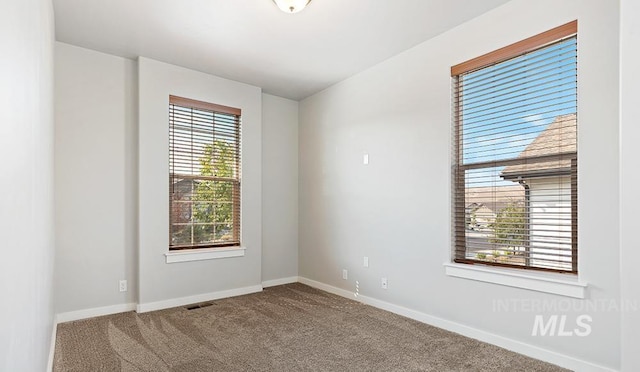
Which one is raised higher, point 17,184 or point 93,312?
point 17,184

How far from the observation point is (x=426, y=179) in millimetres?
3438

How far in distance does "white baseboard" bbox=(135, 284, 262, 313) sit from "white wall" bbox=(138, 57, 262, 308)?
16 millimetres

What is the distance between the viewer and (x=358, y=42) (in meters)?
3.50

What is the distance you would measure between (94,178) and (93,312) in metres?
1.35

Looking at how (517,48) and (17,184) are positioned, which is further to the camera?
(517,48)

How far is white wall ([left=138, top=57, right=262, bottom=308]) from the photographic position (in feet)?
12.5

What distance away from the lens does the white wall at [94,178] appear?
3.48 metres

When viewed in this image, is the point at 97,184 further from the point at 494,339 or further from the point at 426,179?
the point at 494,339

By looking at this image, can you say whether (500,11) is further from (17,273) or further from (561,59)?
(17,273)

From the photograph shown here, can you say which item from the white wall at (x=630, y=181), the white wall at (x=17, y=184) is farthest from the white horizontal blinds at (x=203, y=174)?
the white wall at (x=630, y=181)

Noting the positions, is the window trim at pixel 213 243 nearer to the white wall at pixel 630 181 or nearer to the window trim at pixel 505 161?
the window trim at pixel 505 161

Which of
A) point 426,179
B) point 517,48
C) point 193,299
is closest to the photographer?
point 517,48

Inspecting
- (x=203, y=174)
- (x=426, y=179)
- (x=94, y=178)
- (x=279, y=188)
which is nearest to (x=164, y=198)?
(x=203, y=174)

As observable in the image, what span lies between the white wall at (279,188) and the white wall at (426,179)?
5.7 inches
